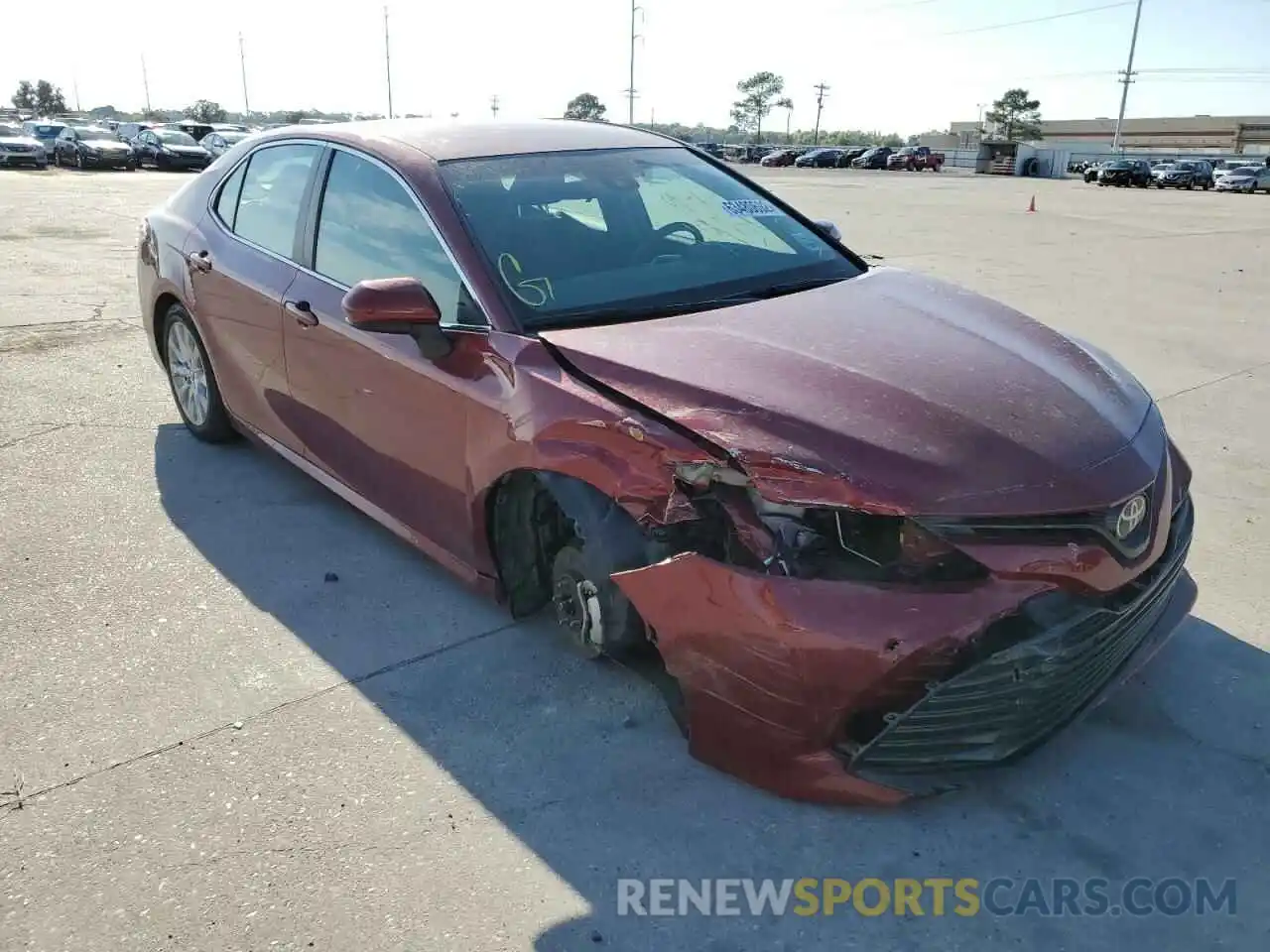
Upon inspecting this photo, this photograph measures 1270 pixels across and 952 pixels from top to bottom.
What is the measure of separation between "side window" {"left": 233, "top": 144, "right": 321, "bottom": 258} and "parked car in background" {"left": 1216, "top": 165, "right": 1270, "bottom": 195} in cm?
4527

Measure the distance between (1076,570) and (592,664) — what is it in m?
1.50

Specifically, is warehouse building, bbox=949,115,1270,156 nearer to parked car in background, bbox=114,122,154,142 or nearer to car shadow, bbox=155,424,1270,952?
parked car in background, bbox=114,122,154,142

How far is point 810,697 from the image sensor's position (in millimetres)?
2322

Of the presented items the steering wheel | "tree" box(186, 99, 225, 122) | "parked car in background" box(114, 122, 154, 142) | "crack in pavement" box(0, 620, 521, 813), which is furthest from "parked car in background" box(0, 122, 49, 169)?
"tree" box(186, 99, 225, 122)

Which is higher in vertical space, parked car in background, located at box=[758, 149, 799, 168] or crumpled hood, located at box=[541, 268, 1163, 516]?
parked car in background, located at box=[758, 149, 799, 168]

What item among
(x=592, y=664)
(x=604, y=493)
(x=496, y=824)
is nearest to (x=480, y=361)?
(x=604, y=493)

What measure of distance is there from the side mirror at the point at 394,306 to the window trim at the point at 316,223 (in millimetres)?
89

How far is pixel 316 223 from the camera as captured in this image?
3.88 metres

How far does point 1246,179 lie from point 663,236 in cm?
4552

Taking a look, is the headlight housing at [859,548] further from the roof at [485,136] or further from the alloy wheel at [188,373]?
the alloy wheel at [188,373]

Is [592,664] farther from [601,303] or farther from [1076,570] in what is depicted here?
[1076,570]

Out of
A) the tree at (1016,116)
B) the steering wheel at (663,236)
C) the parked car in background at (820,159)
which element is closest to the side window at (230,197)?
the steering wheel at (663,236)

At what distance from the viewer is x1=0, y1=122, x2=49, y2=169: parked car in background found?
3200 cm

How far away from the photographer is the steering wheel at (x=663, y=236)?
11.4 feet
